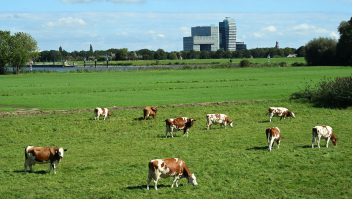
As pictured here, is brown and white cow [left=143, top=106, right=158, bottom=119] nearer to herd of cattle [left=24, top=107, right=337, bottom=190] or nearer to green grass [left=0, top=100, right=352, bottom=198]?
green grass [left=0, top=100, right=352, bottom=198]

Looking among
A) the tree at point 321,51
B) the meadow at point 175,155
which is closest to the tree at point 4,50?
the meadow at point 175,155

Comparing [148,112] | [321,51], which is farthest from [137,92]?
[321,51]

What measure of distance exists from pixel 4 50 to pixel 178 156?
121073mm

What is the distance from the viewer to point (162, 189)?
13602 mm

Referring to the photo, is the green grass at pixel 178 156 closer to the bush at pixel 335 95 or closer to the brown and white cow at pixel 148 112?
the brown and white cow at pixel 148 112

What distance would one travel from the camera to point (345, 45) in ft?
412

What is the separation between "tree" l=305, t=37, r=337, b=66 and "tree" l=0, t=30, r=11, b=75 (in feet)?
393

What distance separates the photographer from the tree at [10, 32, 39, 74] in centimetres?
12075

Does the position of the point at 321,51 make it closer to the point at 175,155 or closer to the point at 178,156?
the point at 175,155

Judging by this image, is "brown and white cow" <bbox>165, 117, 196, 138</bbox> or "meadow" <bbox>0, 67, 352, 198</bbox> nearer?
"meadow" <bbox>0, 67, 352, 198</bbox>

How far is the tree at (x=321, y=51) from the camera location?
140 metres

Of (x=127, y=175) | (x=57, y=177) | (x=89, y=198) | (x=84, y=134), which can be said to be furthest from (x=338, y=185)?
(x=84, y=134)

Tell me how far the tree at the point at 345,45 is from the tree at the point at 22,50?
382ft

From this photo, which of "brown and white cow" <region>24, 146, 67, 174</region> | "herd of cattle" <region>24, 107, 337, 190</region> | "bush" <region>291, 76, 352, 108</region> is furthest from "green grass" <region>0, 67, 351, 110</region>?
"brown and white cow" <region>24, 146, 67, 174</region>
